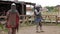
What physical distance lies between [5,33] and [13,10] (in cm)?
460

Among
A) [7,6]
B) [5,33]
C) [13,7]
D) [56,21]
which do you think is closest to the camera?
[13,7]

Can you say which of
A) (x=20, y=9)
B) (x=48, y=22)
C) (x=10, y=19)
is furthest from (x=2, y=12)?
(x=10, y=19)

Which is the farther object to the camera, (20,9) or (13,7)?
(20,9)

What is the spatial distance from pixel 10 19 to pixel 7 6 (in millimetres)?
14779

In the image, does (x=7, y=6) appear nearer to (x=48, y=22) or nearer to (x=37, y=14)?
(x=48, y=22)

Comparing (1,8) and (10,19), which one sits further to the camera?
(1,8)

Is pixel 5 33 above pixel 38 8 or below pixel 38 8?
below

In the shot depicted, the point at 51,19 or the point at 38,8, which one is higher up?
the point at 38,8

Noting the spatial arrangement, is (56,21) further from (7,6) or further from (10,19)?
(10,19)

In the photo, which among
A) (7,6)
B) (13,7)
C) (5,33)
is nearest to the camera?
(13,7)

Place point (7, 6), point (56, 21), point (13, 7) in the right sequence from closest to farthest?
point (13, 7) → point (56, 21) → point (7, 6)

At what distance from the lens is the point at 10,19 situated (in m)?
8.38

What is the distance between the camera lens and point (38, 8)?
13.0 metres

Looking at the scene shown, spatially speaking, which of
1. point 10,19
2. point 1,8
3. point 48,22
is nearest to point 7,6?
point 1,8
